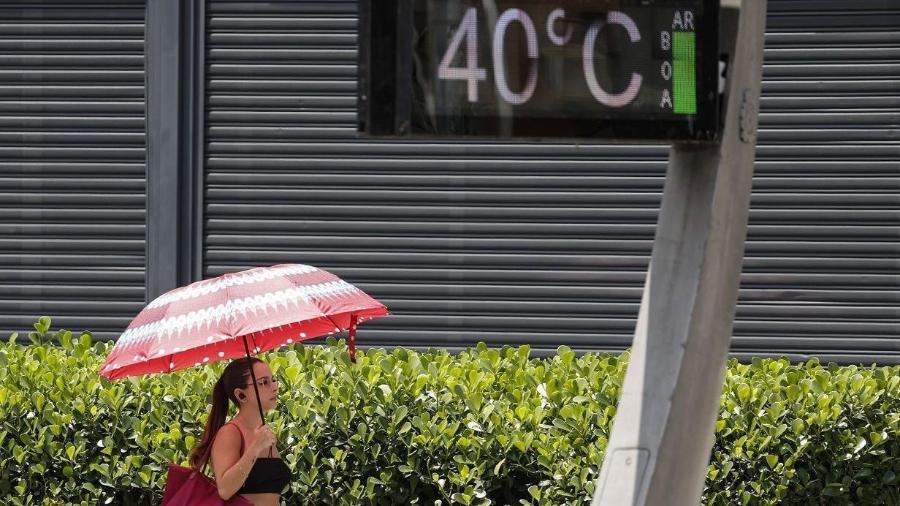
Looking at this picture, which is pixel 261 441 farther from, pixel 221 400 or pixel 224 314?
pixel 224 314

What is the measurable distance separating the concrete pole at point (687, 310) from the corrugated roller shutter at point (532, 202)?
5.21 metres

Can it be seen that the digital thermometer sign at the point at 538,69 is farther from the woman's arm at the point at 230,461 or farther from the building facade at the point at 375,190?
the building facade at the point at 375,190

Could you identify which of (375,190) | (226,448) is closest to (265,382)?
(226,448)

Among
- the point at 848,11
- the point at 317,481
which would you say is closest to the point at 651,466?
the point at 317,481

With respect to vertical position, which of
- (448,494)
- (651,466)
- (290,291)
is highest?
(290,291)

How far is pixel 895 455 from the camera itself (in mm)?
6859

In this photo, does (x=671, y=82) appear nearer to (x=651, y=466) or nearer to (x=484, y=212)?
(x=651, y=466)

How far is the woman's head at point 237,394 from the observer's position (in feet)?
19.4

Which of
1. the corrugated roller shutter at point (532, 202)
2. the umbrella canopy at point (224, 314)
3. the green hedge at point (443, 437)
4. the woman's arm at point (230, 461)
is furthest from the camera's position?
the corrugated roller shutter at point (532, 202)

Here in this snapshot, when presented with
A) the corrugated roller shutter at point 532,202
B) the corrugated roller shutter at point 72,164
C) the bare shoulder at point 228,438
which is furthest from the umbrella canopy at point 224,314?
the corrugated roller shutter at point 72,164

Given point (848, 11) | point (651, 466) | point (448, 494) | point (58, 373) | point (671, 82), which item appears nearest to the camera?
point (671, 82)

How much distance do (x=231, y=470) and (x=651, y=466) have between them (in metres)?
2.03

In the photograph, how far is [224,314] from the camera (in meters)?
5.62

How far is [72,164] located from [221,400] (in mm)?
4807
